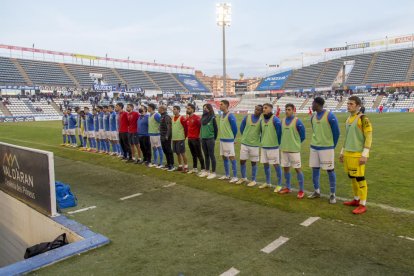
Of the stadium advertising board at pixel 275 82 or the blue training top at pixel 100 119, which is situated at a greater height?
the stadium advertising board at pixel 275 82

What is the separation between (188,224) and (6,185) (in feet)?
15.2

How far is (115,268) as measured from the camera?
3.97 meters

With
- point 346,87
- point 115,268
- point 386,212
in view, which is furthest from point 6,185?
point 346,87

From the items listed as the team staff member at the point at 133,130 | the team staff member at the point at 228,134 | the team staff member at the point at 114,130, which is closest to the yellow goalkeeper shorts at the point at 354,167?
the team staff member at the point at 228,134

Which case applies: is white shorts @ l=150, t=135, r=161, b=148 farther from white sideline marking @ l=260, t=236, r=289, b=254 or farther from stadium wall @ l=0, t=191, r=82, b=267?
white sideline marking @ l=260, t=236, r=289, b=254

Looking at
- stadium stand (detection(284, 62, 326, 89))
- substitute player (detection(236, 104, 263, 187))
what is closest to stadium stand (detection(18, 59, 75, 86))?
stadium stand (detection(284, 62, 326, 89))

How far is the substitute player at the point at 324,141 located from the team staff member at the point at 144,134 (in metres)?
5.68

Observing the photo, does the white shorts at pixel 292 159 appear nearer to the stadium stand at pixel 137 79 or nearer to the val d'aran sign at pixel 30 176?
the val d'aran sign at pixel 30 176

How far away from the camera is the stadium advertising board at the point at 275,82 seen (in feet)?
254

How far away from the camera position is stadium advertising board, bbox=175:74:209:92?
85.3 metres

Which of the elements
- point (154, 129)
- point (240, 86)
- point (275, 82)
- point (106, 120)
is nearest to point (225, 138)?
point (154, 129)

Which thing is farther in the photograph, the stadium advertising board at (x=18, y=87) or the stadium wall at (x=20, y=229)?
the stadium advertising board at (x=18, y=87)

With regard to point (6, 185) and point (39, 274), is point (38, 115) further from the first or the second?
point (39, 274)

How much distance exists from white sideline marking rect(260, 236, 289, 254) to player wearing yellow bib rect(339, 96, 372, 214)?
1.72 metres
